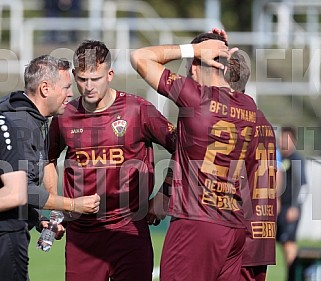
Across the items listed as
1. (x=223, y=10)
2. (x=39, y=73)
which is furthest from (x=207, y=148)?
(x=223, y=10)

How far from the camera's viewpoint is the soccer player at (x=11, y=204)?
591 cm

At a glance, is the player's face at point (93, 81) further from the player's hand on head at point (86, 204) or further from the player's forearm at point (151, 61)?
the player's hand on head at point (86, 204)

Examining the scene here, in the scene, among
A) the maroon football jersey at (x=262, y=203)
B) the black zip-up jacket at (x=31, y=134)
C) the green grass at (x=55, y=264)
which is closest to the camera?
the black zip-up jacket at (x=31, y=134)

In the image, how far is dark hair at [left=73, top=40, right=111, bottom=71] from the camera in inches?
277

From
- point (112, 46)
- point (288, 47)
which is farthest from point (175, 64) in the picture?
point (288, 47)

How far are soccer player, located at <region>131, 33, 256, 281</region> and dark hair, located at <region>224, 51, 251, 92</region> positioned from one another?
9 cm

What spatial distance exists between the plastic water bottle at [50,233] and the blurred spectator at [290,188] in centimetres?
615

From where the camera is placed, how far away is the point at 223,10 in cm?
3066

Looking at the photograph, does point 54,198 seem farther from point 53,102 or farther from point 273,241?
point 273,241

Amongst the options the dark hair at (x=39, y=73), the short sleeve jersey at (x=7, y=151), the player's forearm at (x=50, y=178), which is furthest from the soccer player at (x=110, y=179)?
the short sleeve jersey at (x=7, y=151)

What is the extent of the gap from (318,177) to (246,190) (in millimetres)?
8168

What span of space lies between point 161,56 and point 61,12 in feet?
46.8

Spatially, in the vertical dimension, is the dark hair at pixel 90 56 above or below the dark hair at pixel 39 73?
above

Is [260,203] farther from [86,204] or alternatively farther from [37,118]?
[37,118]
